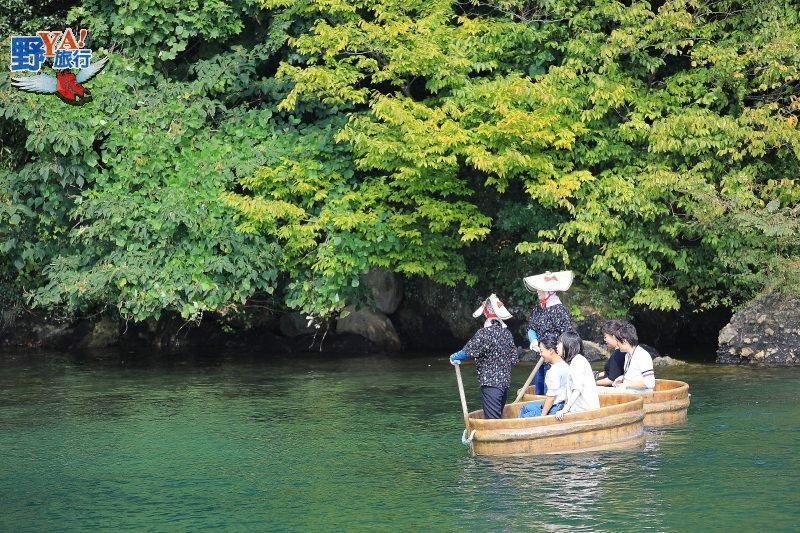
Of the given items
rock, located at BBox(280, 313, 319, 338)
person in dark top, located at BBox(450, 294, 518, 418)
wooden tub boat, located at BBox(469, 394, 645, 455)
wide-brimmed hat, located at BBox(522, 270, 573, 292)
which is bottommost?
wooden tub boat, located at BBox(469, 394, 645, 455)

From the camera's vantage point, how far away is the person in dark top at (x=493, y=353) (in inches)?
543

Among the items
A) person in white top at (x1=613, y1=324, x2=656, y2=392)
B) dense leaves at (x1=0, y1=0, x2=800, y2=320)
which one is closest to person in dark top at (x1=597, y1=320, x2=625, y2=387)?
person in white top at (x1=613, y1=324, x2=656, y2=392)

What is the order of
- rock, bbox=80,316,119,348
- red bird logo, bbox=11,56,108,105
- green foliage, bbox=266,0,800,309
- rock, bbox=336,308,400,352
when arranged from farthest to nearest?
rock, bbox=80,316,119,348 < rock, bbox=336,308,400,352 < red bird logo, bbox=11,56,108,105 < green foliage, bbox=266,0,800,309

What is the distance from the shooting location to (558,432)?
521 inches

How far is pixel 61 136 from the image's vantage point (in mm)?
21812

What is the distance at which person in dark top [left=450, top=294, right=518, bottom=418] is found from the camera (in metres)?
13.8

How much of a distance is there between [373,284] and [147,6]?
7506 millimetres

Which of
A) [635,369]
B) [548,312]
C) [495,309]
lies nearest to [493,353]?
[495,309]

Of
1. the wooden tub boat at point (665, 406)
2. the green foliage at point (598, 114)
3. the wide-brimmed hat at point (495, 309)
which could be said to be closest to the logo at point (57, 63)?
the green foliage at point (598, 114)

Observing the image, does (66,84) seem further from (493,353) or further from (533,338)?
(493,353)

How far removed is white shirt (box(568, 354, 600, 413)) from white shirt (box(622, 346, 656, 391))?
1.61m

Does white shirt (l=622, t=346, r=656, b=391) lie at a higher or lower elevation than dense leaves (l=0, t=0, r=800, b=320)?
lower

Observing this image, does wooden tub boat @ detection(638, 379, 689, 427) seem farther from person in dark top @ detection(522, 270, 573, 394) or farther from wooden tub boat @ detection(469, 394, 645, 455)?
wooden tub boat @ detection(469, 394, 645, 455)

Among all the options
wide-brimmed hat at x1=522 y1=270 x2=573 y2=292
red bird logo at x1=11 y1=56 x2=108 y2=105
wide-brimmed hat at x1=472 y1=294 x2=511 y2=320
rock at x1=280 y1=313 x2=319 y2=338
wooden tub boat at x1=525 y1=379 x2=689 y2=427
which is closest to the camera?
wide-brimmed hat at x1=472 y1=294 x2=511 y2=320
